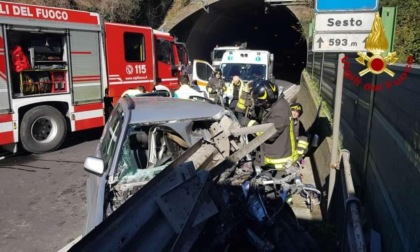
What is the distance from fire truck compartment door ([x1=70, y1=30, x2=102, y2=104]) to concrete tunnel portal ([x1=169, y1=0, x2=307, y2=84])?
15.8 m

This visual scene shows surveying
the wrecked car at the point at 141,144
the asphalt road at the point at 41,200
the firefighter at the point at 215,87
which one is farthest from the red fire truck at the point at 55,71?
the wrecked car at the point at 141,144

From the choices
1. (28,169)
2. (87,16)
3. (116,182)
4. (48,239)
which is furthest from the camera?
(87,16)

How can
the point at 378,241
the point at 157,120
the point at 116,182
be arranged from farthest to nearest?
1. the point at 157,120
2. the point at 116,182
3. the point at 378,241

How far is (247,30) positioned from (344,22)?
115ft

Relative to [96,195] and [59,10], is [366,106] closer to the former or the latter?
[96,195]

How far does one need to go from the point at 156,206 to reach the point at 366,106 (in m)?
2.75

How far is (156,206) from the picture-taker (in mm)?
2688

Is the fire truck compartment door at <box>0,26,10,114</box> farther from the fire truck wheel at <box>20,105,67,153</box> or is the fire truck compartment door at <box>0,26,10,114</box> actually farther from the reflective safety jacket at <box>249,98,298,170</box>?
the reflective safety jacket at <box>249,98,298,170</box>

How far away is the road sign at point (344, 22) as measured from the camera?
161 inches

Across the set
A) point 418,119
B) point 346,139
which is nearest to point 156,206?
point 418,119

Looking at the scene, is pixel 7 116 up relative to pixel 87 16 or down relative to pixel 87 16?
down

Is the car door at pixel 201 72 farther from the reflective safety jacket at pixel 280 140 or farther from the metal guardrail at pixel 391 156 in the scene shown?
the metal guardrail at pixel 391 156

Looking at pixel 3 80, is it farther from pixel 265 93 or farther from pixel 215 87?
pixel 215 87

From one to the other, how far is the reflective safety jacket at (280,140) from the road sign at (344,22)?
1.01m
